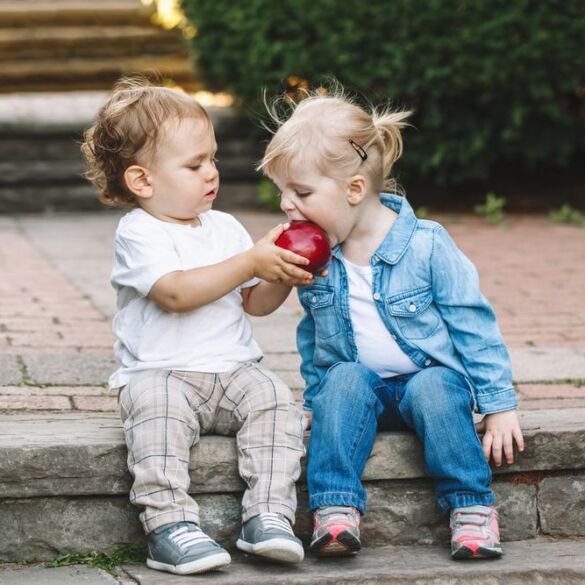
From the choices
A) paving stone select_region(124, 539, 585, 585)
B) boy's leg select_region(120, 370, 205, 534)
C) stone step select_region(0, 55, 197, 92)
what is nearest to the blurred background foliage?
stone step select_region(0, 55, 197, 92)

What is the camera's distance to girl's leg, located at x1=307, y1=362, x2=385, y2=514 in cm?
285

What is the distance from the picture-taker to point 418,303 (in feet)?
9.92

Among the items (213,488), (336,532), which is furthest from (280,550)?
(213,488)

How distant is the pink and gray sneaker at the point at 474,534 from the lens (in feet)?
9.34

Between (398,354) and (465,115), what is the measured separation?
15.3 feet

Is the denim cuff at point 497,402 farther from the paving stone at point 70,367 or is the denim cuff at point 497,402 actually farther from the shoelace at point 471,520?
the paving stone at point 70,367

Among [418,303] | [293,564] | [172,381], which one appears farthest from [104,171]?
[293,564]

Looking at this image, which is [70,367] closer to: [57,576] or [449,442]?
[57,576]

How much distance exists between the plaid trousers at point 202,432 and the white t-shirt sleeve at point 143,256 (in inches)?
9.4

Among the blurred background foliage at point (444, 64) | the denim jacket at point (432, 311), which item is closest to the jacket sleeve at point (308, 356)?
the denim jacket at point (432, 311)

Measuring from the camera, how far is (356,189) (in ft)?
10.0

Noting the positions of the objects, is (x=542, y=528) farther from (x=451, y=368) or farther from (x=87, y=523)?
(x=87, y=523)

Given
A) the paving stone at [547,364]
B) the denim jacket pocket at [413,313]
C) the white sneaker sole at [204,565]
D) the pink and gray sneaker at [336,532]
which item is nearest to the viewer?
the white sneaker sole at [204,565]

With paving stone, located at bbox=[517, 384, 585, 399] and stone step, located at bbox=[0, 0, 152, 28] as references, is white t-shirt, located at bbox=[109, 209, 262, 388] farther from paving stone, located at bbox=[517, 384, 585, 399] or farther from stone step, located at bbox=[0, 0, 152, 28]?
stone step, located at bbox=[0, 0, 152, 28]
